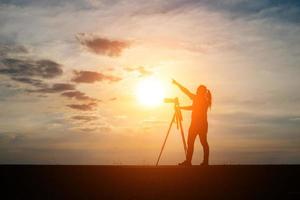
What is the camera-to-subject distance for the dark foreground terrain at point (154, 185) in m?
9.33

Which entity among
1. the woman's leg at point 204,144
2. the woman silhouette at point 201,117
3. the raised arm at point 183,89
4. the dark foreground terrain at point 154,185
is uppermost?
the raised arm at point 183,89

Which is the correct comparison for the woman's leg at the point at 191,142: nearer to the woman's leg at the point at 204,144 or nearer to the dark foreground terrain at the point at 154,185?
the woman's leg at the point at 204,144

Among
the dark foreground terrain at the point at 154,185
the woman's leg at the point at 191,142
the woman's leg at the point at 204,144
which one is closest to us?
the dark foreground terrain at the point at 154,185

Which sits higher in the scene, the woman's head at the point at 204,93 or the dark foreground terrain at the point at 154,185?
the woman's head at the point at 204,93

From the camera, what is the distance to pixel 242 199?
9180 mm

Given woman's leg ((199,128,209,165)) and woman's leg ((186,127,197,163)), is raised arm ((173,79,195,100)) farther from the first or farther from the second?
woman's leg ((199,128,209,165))

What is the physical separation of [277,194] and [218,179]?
254cm

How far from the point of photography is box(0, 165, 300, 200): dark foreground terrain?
933 cm

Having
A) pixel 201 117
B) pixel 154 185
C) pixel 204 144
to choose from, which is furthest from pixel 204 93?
pixel 154 185

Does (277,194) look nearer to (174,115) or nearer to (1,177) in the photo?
(1,177)

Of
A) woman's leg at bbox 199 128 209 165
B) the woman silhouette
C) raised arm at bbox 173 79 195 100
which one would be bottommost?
woman's leg at bbox 199 128 209 165

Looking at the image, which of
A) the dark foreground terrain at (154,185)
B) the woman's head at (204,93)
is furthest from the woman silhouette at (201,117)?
the dark foreground terrain at (154,185)

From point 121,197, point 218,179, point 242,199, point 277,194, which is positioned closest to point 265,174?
point 218,179

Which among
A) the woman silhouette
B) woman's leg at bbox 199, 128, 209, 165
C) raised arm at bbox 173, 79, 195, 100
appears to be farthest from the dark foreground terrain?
raised arm at bbox 173, 79, 195, 100
